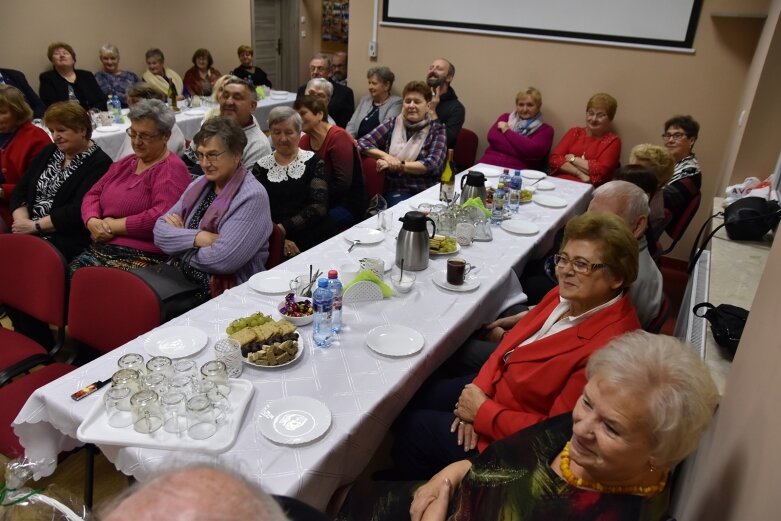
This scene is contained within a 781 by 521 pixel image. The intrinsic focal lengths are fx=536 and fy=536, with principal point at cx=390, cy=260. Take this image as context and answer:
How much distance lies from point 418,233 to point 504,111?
3.20 m

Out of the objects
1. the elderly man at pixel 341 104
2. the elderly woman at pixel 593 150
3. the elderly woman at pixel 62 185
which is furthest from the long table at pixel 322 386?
the elderly man at pixel 341 104

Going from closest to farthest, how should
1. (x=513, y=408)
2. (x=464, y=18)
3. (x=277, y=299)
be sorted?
(x=513, y=408) < (x=277, y=299) < (x=464, y=18)

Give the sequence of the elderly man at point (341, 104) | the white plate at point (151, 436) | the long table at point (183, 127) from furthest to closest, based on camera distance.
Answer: the elderly man at point (341, 104) → the long table at point (183, 127) → the white plate at point (151, 436)

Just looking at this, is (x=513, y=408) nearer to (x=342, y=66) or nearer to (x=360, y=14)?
(x=360, y=14)

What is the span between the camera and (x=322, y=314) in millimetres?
1711

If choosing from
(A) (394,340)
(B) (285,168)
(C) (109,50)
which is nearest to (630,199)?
(A) (394,340)

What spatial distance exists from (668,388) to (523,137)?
3770mm

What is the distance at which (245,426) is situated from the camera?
4.44ft

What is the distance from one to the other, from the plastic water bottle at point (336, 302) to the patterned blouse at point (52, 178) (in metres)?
1.85

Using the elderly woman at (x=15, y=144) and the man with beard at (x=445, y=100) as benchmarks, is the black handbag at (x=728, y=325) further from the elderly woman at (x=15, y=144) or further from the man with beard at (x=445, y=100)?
→ the elderly woman at (x=15, y=144)

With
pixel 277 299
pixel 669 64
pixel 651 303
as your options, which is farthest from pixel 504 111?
pixel 277 299

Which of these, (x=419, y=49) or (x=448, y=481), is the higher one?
(x=419, y=49)

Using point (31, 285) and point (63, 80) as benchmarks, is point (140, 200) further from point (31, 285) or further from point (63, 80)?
point (63, 80)

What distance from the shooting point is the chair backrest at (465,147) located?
4812 millimetres
